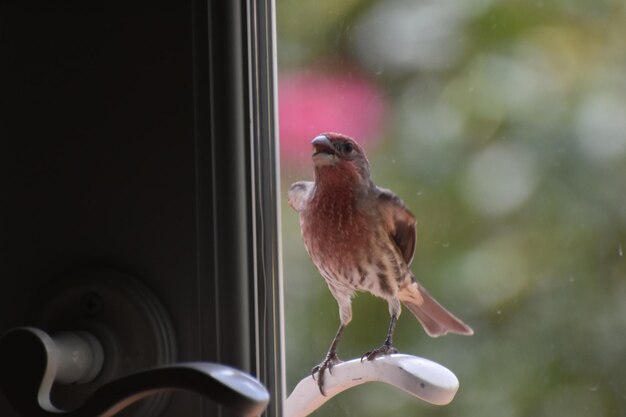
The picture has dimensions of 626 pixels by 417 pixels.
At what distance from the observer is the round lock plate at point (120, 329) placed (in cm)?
44

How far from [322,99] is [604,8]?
23 centimetres

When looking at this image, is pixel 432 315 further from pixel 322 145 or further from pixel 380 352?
pixel 322 145

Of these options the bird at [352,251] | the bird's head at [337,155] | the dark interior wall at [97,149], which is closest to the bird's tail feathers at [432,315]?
the bird at [352,251]

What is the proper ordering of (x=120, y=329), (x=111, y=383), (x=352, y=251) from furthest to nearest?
(x=352, y=251) → (x=120, y=329) → (x=111, y=383)

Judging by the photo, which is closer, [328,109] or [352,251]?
[328,109]

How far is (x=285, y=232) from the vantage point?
2.06ft

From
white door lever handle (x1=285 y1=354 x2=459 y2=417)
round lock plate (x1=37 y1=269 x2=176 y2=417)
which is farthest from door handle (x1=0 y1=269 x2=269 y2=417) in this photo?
white door lever handle (x1=285 y1=354 x2=459 y2=417)

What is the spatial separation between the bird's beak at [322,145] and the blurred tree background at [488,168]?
1 centimetres

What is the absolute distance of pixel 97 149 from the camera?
470 millimetres

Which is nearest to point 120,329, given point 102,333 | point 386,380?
point 102,333

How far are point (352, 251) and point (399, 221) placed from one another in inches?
5.0

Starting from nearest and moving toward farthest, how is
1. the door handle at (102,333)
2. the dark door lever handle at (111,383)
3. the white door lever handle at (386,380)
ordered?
the dark door lever handle at (111,383)
the door handle at (102,333)
the white door lever handle at (386,380)

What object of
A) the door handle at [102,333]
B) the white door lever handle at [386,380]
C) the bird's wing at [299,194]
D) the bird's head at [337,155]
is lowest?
the white door lever handle at [386,380]

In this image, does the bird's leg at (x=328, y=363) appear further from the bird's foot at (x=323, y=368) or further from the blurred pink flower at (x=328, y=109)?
the blurred pink flower at (x=328, y=109)
